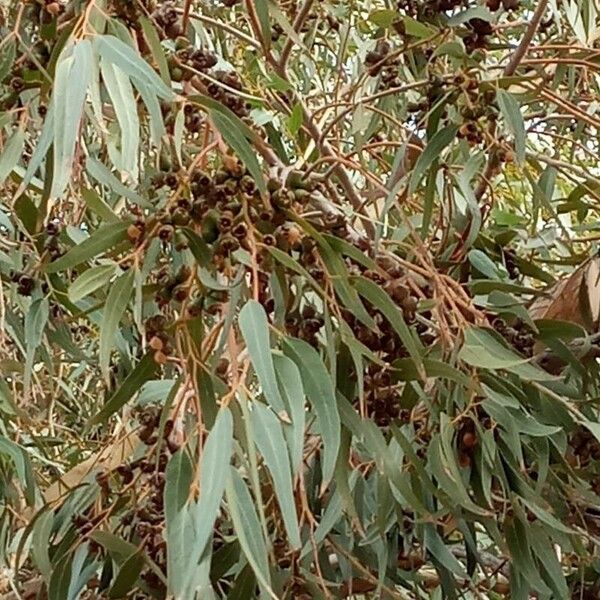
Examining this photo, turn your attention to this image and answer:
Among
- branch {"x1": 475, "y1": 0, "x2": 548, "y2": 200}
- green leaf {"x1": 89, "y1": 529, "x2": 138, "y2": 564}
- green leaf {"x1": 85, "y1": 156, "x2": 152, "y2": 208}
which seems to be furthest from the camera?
branch {"x1": 475, "y1": 0, "x2": 548, "y2": 200}

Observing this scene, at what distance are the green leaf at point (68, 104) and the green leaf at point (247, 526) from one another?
0.65 feet

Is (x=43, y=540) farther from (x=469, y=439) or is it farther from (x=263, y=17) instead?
(x=263, y=17)

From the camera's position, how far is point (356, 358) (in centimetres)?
84

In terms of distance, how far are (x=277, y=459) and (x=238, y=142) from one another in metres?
0.22

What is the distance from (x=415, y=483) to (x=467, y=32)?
0.41 metres

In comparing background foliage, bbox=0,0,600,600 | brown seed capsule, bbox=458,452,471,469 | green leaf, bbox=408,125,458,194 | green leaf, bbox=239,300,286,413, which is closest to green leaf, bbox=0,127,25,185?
background foliage, bbox=0,0,600,600

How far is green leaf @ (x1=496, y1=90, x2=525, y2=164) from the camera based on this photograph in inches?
37.2

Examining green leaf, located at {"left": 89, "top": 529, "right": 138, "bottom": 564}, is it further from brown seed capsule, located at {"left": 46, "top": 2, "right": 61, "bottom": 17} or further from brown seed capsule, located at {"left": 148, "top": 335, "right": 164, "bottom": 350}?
brown seed capsule, located at {"left": 46, "top": 2, "right": 61, "bottom": 17}

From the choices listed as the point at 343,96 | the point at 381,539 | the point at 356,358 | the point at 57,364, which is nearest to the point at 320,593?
the point at 381,539

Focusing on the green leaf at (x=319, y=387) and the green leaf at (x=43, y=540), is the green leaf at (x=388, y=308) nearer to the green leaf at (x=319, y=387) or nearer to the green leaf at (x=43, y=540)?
the green leaf at (x=319, y=387)

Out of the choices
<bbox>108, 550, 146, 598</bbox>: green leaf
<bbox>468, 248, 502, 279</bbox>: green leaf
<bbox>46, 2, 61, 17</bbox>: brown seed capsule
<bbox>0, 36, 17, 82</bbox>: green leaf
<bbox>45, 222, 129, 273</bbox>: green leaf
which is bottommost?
<bbox>108, 550, 146, 598</bbox>: green leaf

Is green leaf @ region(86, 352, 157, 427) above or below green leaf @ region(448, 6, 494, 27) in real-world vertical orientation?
below

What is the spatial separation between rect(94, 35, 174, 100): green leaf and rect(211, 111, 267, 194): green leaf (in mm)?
66

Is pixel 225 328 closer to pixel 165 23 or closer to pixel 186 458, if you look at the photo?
pixel 186 458
